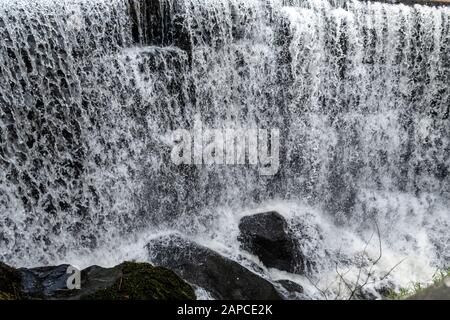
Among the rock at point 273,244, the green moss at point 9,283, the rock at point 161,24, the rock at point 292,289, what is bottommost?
the rock at point 292,289

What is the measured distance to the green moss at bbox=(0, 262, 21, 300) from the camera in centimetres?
463

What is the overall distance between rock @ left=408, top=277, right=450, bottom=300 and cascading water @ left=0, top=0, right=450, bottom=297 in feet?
11.2

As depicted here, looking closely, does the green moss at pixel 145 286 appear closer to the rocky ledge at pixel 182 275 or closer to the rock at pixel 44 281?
the rocky ledge at pixel 182 275

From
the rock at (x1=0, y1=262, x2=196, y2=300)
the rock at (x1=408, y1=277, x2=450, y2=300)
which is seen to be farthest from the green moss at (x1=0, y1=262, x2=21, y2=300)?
the rock at (x1=408, y1=277, x2=450, y2=300)

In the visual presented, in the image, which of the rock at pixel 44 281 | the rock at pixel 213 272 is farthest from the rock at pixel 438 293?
the rock at pixel 44 281

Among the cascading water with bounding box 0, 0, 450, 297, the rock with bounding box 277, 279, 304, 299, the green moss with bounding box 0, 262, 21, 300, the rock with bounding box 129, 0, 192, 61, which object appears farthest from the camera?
the rock with bounding box 129, 0, 192, 61

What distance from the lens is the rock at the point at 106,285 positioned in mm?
4355

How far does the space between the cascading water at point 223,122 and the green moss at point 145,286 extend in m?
2.35

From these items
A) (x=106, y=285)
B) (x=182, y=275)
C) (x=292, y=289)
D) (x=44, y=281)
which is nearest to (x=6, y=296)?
(x=44, y=281)

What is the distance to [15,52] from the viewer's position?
6137 mm

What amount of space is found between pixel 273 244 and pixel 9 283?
368cm

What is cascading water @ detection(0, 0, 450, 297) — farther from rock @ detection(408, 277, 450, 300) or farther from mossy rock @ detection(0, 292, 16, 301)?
rock @ detection(408, 277, 450, 300)

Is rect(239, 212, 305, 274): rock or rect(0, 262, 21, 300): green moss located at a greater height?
rect(0, 262, 21, 300): green moss
